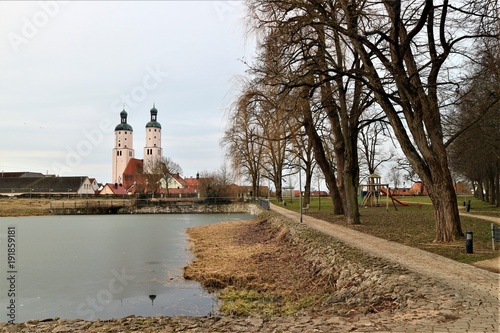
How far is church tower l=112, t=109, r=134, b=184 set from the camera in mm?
107688

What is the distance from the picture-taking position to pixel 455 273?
8164 mm

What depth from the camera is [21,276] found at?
13.0m

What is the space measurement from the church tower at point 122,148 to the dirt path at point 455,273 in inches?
3948

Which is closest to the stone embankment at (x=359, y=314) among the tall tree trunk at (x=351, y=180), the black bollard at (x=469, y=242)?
the black bollard at (x=469, y=242)

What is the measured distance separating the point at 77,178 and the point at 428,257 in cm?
8292

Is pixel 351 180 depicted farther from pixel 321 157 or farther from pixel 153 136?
pixel 153 136

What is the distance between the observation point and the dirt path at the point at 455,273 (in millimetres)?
5445

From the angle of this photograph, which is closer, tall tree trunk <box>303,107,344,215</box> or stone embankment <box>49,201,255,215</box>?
tall tree trunk <box>303,107,344,215</box>

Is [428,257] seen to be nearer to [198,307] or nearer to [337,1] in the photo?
[198,307]

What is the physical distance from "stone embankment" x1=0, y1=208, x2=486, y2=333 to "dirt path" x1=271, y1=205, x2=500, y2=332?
23 centimetres

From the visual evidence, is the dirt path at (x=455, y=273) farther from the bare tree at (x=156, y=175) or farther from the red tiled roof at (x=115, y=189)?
the red tiled roof at (x=115, y=189)

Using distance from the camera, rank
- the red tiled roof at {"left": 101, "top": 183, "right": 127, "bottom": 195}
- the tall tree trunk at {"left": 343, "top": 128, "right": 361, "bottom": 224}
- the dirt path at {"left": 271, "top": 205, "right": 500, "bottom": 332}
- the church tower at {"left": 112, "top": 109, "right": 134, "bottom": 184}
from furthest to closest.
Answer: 1. the church tower at {"left": 112, "top": 109, "right": 134, "bottom": 184}
2. the red tiled roof at {"left": 101, "top": 183, "right": 127, "bottom": 195}
3. the tall tree trunk at {"left": 343, "top": 128, "right": 361, "bottom": 224}
4. the dirt path at {"left": 271, "top": 205, "right": 500, "bottom": 332}

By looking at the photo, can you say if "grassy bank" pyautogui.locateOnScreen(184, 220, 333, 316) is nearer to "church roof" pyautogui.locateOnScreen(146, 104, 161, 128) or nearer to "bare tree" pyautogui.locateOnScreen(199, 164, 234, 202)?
"bare tree" pyautogui.locateOnScreen(199, 164, 234, 202)
